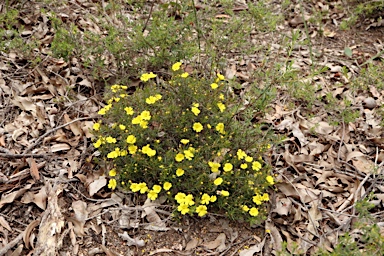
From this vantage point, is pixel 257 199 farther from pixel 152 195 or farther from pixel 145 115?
pixel 145 115

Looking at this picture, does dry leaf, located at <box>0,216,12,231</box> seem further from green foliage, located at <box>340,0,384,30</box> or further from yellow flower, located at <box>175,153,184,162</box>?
green foliage, located at <box>340,0,384,30</box>

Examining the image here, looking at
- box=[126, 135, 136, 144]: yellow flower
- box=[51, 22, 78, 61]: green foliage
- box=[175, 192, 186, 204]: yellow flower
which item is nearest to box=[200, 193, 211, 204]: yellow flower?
box=[175, 192, 186, 204]: yellow flower

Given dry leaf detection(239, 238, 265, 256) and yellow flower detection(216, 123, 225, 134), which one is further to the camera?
yellow flower detection(216, 123, 225, 134)

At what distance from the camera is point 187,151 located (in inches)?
108

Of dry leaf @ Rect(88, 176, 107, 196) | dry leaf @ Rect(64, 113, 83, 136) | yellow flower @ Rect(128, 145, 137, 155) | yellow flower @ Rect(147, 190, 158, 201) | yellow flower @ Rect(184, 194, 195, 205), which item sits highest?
yellow flower @ Rect(128, 145, 137, 155)

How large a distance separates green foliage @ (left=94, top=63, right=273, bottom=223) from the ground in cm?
18

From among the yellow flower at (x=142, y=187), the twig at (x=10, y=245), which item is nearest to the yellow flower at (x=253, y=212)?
the yellow flower at (x=142, y=187)

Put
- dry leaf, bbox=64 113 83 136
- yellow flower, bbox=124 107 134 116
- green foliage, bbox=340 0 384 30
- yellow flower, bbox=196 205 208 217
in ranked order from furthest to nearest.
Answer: green foliage, bbox=340 0 384 30 < dry leaf, bbox=64 113 83 136 < yellow flower, bbox=124 107 134 116 < yellow flower, bbox=196 205 208 217

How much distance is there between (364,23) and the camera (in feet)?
16.8

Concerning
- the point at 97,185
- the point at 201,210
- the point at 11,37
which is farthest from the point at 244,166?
the point at 11,37

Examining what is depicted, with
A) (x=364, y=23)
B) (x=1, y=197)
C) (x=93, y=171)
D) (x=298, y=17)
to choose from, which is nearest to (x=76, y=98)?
(x=93, y=171)

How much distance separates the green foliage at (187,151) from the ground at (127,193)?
0.18m

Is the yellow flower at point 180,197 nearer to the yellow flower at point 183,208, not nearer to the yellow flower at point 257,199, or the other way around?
the yellow flower at point 183,208

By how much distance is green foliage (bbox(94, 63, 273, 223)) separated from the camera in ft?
9.09
